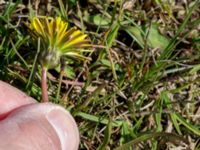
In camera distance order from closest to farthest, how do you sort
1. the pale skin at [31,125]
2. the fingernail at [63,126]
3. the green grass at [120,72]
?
1. the pale skin at [31,125]
2. the fingernail at [63,126]
3. the green grass at [120,72]

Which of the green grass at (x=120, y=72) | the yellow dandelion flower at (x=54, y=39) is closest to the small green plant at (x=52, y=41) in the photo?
the yellow dandelion flower at (x=54, y=39)

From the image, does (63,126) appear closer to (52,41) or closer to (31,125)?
(31,125)

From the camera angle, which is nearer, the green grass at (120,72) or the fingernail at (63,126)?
the fingernail at (63,126)

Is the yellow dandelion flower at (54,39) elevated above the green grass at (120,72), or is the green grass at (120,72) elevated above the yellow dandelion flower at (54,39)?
the yellow dandelion flower at (54,39)

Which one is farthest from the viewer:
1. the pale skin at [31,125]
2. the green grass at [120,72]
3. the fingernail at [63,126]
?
the green grass at [120,72]

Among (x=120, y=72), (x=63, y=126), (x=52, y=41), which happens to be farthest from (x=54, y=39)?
(x=120, y=72)

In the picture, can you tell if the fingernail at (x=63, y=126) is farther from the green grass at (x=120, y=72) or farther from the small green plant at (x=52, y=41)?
the green grass at (x=120, y=72)

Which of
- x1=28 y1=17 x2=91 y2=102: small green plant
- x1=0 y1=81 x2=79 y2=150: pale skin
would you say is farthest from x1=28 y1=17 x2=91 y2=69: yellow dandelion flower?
→ x1=0 y1=81 x2=79 y2=150: pale skin
